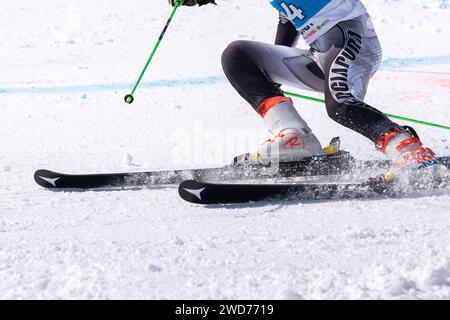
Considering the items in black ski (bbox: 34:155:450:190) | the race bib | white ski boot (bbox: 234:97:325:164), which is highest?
the race bib

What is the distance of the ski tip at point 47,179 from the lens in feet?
10.6

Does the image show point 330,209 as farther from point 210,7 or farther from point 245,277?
point 210,7

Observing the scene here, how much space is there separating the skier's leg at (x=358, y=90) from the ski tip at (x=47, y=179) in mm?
1375

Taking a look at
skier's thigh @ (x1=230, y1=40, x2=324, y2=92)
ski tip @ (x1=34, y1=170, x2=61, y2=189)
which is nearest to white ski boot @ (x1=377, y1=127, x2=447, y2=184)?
skier's thigh @ (x1=230, y1=40, x2=324, y2=92)

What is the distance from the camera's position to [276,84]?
3326mm

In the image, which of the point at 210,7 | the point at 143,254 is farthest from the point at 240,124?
the point at 210,7

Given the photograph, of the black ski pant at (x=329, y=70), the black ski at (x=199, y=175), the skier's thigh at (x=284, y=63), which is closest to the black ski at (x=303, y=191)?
A: the black ski pant at (x=329, y=70)

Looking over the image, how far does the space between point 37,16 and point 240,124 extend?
8060 millimetres

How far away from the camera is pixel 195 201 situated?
2.69m

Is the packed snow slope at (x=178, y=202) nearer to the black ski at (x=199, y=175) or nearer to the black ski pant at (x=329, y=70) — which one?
the black ski at (x=199, y=175)

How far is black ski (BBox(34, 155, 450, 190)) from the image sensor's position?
317 centimetres

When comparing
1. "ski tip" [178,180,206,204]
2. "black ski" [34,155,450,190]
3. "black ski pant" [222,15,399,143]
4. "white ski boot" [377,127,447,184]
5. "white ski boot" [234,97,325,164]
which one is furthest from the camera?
"black ski" [34,155,450,190]

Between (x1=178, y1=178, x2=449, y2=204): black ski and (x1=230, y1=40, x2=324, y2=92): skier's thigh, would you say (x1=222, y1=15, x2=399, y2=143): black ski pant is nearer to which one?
(x1=230, y1=40, x2=324, y2=92): skier's thigh

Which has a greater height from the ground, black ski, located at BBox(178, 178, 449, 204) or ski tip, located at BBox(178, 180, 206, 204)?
black ski, located at BBox(178, 178, 449, 204)
